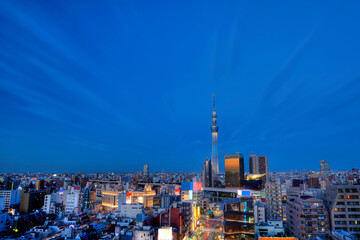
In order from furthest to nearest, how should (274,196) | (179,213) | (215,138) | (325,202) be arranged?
(215,138) → (274,196) → (179,213) → (325,202)

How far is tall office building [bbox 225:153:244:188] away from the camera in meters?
91.9

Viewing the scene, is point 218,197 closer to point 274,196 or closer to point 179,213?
point 274,196

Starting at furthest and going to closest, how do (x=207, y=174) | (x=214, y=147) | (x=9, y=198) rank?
(x=207, y=174), (x=214, y=147), (x=9, y=198)

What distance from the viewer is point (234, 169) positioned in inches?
3684

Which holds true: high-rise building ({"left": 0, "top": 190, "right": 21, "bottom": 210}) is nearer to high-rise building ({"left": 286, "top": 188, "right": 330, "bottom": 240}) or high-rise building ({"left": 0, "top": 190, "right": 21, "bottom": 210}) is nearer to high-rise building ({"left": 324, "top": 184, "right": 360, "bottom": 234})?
high-rise building ({"left": 286, "top": 188, "right": 330, "bottom": 240})

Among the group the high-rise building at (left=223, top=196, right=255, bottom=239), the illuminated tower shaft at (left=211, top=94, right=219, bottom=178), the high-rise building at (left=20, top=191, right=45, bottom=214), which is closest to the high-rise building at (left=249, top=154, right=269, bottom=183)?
the illuminated tower shaft at (left=211, top=94, right=219, bottom=178)

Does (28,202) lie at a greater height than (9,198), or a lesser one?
lesser

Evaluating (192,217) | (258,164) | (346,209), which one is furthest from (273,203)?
(258,164)

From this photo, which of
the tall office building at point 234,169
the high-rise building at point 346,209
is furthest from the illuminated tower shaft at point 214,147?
the high-rise building at point 346,209

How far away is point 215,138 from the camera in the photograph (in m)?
101

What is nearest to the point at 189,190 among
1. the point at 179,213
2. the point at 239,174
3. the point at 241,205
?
the point at 241,205

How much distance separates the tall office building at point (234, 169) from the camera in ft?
302

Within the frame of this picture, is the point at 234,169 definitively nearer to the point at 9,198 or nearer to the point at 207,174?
the point at 207,174

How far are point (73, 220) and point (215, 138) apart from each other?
79.2 metres
